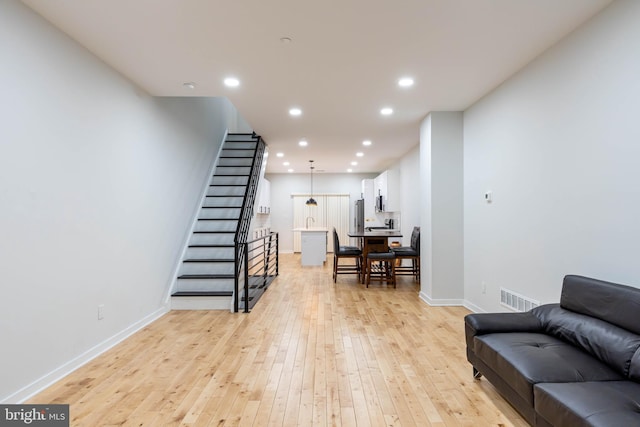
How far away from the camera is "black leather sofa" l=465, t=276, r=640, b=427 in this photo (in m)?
1.49

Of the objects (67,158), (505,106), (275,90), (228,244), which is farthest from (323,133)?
(67,158)

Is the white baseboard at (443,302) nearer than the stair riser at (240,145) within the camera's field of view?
Yes

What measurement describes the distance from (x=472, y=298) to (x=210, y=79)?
431cm

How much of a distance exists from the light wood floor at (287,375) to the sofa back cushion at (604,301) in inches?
32.6

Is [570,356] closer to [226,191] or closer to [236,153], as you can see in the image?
[226,191]

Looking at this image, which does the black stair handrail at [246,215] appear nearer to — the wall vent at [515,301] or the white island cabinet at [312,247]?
the white island cabinet at [312,247]

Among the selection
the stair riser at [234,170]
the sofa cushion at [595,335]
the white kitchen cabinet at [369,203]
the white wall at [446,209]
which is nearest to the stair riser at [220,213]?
the stair riser at [234,170]

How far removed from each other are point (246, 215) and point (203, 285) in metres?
1.26

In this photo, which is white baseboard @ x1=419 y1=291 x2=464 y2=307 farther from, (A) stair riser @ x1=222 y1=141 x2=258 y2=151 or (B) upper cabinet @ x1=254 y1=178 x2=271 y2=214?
(B) upper cabinet @ x1=254 y1=178 x2=271 y2=214

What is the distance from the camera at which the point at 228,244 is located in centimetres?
526

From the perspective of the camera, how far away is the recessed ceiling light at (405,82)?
3.58 metres

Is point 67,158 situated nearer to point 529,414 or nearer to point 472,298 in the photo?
point 529,414

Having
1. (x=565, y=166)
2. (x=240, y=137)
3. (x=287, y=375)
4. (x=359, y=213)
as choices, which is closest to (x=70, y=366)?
(x=287, y=375)

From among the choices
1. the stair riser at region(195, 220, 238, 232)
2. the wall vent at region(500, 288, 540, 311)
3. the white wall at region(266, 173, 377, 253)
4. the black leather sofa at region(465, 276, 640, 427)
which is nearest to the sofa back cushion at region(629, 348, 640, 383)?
the black leather sofa at region(465, 276, 640, 427)
